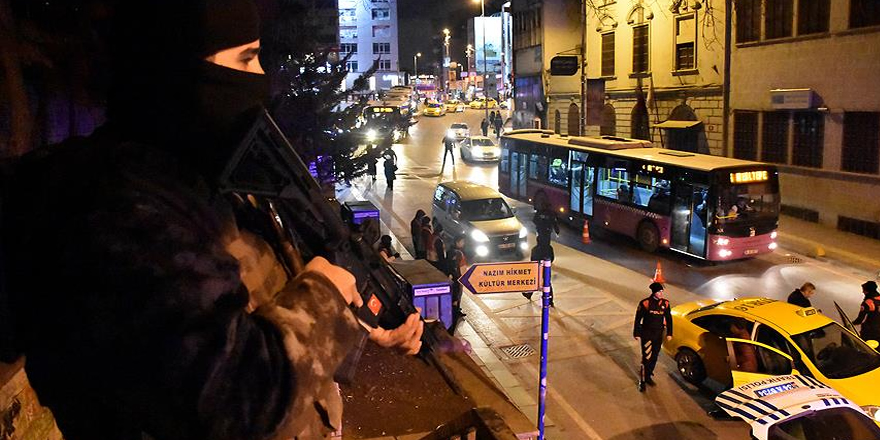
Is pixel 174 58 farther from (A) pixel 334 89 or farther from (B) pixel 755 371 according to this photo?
(A) pixel 334 89

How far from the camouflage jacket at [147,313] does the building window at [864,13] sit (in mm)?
22613

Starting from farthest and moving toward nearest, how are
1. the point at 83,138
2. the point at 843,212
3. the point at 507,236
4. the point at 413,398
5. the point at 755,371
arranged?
the point at 843,212 < the point at 507,236 < the point at 755,371 < the point at 413,398 < the point at 83,138

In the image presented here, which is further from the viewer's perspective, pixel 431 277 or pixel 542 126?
pixel 542 126

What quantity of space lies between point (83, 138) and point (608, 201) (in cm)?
1945

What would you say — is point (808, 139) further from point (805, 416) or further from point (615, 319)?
point (805, 416)

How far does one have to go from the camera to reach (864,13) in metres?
20.3

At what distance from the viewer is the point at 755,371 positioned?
9.35 m

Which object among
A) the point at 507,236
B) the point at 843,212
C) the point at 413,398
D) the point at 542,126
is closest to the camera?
the point at 413,398

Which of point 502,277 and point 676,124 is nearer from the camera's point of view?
point 502,277

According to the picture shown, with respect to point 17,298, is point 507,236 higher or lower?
lower

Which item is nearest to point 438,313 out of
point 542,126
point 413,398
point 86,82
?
point 413,398

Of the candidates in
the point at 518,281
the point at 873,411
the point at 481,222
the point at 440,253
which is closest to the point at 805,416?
the point at 873,411

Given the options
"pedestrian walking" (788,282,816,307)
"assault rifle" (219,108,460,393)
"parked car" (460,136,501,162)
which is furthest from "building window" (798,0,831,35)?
"assault rifle" (219,108,460,393)

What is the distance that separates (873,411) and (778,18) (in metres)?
18.6
